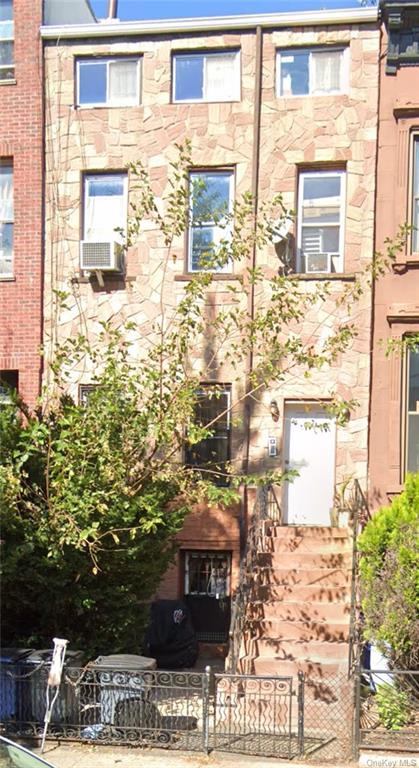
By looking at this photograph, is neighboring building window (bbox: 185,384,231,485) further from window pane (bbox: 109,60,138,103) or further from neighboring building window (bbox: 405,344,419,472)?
window pane (bbox: 109,60,138,103)

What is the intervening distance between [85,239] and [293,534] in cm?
561

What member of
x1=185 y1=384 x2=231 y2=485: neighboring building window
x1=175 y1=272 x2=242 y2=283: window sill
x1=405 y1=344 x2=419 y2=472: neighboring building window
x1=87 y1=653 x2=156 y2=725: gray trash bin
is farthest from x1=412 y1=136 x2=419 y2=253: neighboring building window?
x1=87 y1=653 x2=156 y2=725: gray trash bin

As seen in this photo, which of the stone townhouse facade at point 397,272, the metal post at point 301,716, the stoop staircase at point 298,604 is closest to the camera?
the metal post at point 301,716

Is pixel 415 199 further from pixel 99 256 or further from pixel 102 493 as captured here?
pixel 102 493

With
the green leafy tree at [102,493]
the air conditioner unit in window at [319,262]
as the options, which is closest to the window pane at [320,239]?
the air conditioner unit in window at [319,262]

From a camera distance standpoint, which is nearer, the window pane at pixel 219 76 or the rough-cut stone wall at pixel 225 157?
the rough-cut stone wall at pixel 225 157

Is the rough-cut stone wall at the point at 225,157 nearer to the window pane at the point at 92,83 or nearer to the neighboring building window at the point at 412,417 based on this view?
the window pane at the point at 92,83

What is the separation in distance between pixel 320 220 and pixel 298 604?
574cm

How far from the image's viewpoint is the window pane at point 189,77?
13.5 meters

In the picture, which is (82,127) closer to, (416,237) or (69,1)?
(69,1)

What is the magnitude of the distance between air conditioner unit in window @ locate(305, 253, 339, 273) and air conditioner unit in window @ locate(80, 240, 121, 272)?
9.46 ft

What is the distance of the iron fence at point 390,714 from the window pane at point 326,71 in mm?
8601

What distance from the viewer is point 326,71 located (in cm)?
1321

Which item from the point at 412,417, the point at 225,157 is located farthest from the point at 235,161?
the point at 412,417
